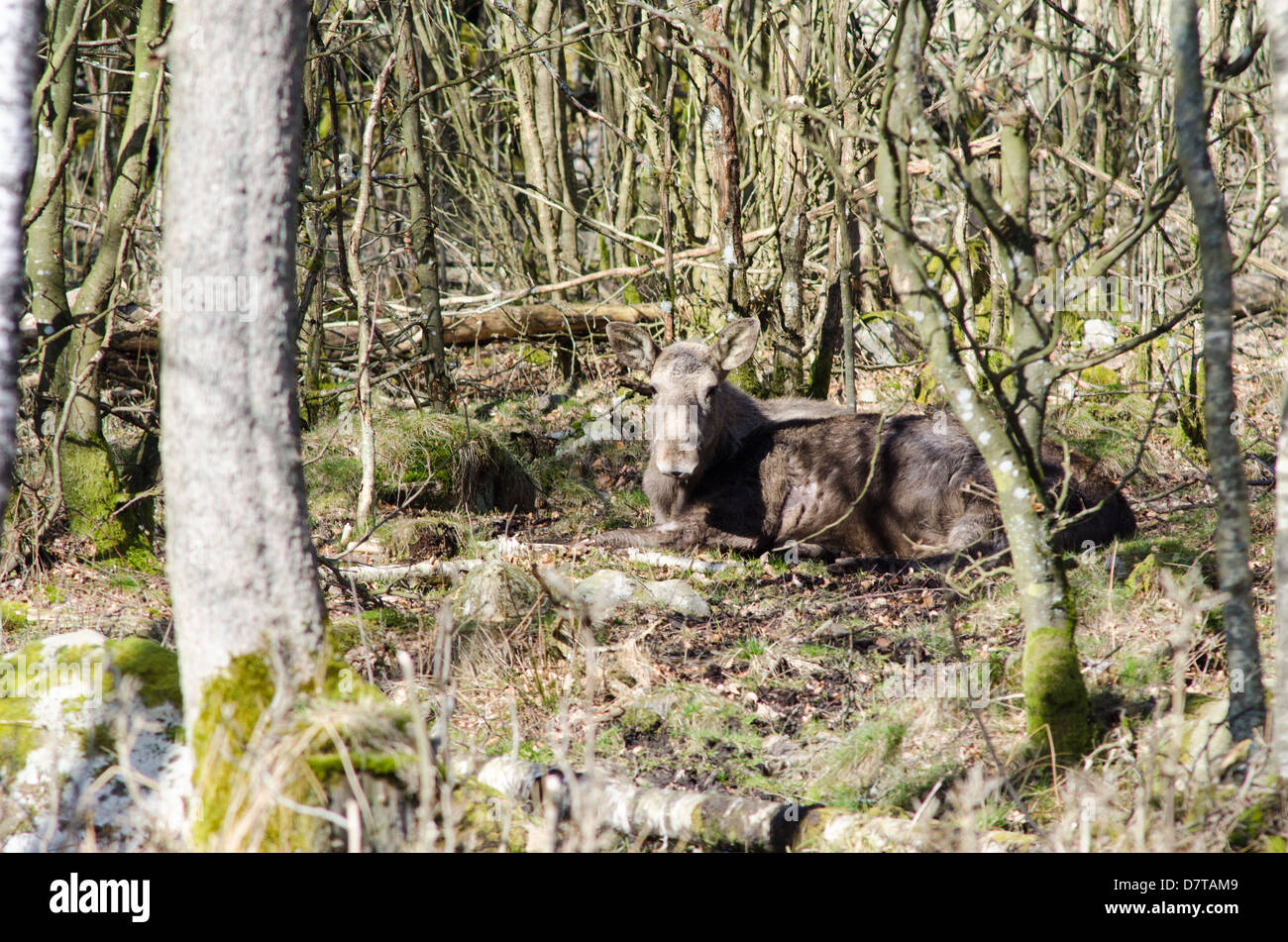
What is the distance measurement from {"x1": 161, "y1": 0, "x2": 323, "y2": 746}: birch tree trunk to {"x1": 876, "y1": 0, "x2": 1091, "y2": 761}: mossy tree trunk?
97.0 inches

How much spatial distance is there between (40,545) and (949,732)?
6.09 meters

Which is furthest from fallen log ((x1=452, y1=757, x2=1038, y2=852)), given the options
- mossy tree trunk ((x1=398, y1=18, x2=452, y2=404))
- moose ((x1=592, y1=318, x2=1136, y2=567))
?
mossy tree trunk ((x1=398, y1=18, x2=452, y2=404))

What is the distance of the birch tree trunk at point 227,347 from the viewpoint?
360 cm

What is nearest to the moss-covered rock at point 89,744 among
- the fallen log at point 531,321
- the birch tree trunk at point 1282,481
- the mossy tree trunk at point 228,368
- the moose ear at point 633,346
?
the mossy tree trunk at point 228,368

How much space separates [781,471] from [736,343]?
119 cm

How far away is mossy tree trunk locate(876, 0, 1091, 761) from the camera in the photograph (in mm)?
4430

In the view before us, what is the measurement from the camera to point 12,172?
12.5 feet

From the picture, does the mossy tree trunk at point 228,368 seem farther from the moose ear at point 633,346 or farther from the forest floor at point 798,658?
the moose ear at point 633,346

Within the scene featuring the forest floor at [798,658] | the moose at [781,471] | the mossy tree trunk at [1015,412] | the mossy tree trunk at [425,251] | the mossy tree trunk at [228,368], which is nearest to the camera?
the mossy tree trunk at [228,368]

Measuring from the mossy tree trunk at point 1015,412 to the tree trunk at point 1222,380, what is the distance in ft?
2.17

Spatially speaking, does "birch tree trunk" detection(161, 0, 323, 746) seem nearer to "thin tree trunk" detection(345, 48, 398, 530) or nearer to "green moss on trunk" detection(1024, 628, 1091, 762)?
"green moss on trunk" detection(1024, 628, 1091, 762)

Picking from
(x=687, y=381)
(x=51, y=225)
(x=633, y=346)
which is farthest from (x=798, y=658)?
(x=51, y=225)

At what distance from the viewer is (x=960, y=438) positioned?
8531 millimetres
